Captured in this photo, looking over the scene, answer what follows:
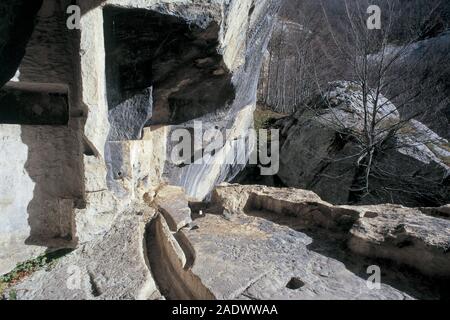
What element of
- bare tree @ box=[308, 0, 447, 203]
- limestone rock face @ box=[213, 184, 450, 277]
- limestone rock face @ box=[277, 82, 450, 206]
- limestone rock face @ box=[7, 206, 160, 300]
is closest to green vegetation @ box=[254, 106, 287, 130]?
limestone rock face @ box=[277, 82, 450, 206]

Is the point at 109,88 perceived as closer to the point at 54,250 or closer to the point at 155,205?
the point at 155,205

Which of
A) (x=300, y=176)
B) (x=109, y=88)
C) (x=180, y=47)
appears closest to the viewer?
(x=109, y=88)

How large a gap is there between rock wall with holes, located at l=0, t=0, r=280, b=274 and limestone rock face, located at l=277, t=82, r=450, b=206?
426 cm

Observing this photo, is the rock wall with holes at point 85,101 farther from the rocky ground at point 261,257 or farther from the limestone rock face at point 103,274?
the rocky ground at point 261,257

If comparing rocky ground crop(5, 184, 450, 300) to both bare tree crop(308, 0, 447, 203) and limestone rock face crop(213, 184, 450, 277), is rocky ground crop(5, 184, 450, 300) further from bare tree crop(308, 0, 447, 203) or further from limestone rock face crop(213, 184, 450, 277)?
bare tree crop(308, 0, 447, 203)

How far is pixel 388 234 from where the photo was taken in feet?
9.82

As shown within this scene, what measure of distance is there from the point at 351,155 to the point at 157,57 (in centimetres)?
474

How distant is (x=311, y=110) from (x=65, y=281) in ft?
21.9

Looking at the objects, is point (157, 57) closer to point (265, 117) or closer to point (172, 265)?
point (172, 265)

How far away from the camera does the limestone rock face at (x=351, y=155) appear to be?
6.61 m

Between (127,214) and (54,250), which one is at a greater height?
(127,214)

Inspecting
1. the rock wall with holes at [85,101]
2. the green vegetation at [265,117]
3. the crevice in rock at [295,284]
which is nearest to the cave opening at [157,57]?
the rock wall with holes at [85,101]

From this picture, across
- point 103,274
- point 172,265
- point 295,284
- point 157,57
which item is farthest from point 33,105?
point 295,284
